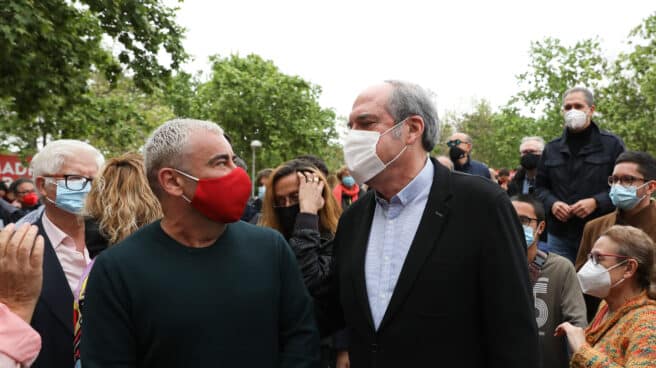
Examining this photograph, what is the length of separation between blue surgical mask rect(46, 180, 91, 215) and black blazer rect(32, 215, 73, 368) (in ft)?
1.57

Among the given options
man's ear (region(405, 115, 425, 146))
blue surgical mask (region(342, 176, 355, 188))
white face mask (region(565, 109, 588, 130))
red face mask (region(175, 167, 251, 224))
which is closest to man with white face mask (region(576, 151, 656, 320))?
white face mask (region(565, 109, 588, 130))

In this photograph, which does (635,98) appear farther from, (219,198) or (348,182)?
(219,198)

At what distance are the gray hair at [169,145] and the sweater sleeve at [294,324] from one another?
60 centimetres

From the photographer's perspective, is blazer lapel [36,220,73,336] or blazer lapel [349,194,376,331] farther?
blazer lapel [36,220,73,336]

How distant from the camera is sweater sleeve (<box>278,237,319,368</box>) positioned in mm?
2633

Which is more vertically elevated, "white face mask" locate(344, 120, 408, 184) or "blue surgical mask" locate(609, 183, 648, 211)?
"white face mask" locate(344, 120, 408, 184)

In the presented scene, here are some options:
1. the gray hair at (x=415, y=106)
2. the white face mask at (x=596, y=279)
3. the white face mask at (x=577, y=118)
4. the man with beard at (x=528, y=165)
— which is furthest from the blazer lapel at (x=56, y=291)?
the man with beard at (x=528, y=165)

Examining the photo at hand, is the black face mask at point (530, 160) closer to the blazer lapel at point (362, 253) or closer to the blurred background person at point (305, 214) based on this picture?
the blurred background person at point (305, 214)

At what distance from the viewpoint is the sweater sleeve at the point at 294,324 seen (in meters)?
2.63

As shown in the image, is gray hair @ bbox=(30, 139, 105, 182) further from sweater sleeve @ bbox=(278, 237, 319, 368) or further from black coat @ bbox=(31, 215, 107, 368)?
sweater sleeve @ bbox=(278, 237, 319, 368)

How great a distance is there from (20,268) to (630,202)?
4502 mm

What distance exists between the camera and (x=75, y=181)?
3904 mm

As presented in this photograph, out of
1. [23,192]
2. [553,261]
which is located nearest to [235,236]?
[553,261]

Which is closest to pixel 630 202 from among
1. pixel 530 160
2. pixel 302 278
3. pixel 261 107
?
pixel 530 160
